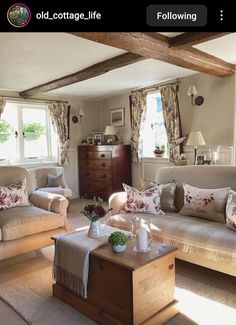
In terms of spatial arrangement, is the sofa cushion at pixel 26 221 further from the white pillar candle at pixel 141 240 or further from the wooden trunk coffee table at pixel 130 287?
the white pillar candle at pixel 141 240

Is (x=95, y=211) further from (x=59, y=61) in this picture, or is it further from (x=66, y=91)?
(x=66, y=91)

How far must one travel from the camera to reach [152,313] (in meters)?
1.88

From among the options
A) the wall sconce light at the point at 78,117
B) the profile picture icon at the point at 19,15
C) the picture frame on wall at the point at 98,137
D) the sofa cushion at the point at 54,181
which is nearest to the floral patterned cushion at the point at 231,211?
the profile picture icon at the point at 19,15

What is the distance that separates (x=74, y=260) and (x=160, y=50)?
7.18ft

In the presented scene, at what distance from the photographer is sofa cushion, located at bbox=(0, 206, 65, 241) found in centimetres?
280

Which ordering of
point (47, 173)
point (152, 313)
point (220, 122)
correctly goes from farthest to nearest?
point (47, 173)
point (220, 122)
point (152, 313)

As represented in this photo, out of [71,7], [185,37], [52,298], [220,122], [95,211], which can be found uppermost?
[185,37]

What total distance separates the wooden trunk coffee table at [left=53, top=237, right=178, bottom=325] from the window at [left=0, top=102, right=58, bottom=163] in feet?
13.2

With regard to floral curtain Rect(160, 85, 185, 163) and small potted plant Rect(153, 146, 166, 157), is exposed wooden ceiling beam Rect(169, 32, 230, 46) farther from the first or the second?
small potted plant Rect(153, 146, 166, 157)

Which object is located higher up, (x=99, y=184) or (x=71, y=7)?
(x=71, y=7)

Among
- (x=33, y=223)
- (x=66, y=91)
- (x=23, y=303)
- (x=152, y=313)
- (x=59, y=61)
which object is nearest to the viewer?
(x=152, y=313)

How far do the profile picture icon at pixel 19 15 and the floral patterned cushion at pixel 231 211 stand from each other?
7.02 feet

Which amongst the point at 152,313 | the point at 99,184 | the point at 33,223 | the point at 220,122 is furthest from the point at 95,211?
the point at 99,184

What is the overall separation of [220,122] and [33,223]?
3101 millimetres
